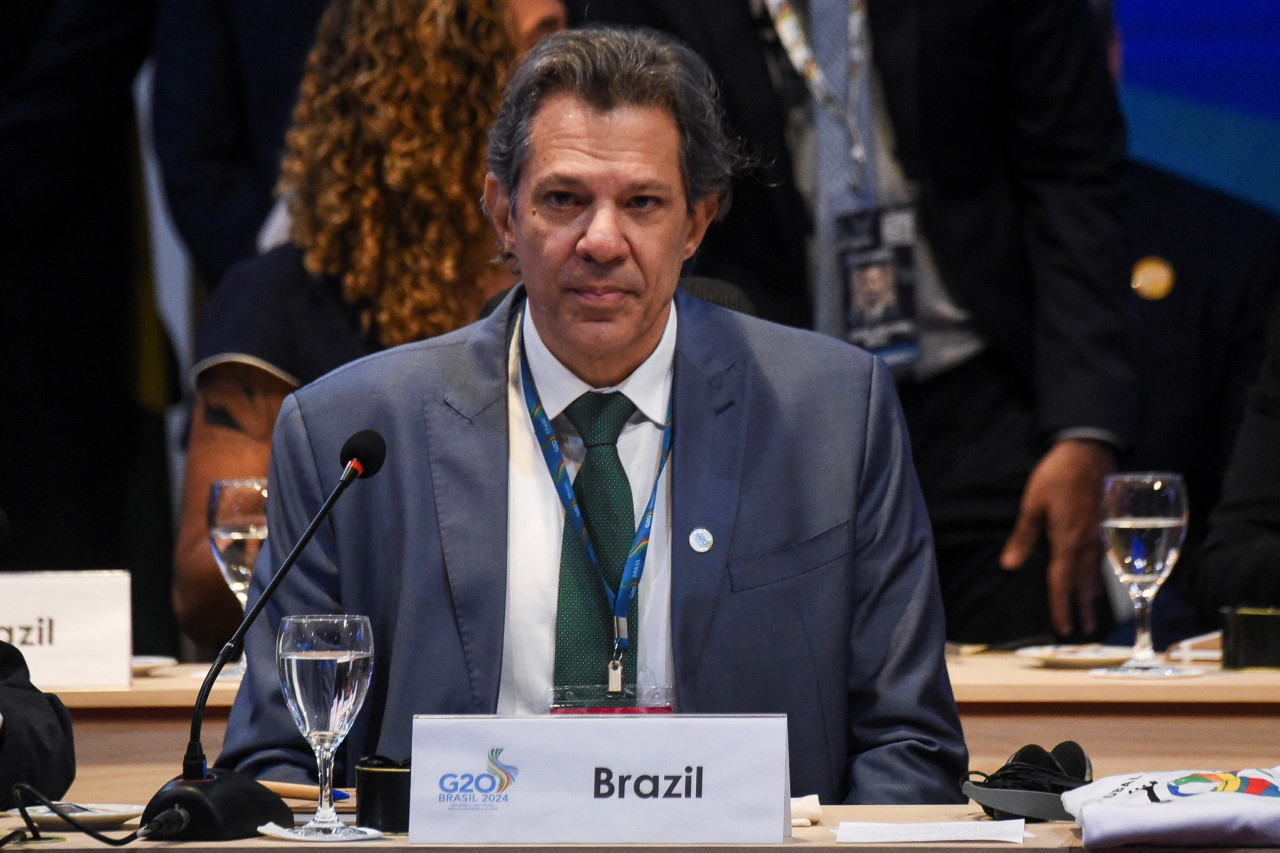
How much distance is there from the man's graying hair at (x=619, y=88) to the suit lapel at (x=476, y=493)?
24 cm

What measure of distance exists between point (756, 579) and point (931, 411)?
1.51 metres

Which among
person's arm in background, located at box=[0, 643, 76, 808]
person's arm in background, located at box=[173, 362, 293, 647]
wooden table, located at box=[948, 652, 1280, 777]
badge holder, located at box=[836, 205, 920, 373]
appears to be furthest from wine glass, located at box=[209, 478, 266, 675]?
badge holder, located at box=[836, 205, 920, 373]

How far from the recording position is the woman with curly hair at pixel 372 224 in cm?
313

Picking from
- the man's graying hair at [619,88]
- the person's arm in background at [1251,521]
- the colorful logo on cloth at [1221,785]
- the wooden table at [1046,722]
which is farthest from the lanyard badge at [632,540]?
the person's arm in background at [1251,521]

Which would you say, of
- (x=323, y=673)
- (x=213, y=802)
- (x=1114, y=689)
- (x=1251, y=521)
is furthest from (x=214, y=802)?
(x=1251, y=521)

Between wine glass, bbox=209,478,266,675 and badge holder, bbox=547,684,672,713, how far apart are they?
2.25ft

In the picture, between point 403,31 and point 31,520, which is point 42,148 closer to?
point 31,520

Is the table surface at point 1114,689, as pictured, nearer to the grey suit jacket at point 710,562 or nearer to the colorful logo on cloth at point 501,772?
the grey suit jacket at point 710,562

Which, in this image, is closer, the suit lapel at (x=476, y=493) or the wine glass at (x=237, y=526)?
the suit lapel at (x=476, y=493)

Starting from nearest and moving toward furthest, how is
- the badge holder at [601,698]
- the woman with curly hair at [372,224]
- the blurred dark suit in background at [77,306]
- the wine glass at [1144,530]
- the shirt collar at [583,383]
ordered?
the badge holder at [601,698]
the shirt collar at [583,383]
the wine glass at [1144,530]
the woman with curly hair at [372,224]
the blurred dark suit in background at [77,306]

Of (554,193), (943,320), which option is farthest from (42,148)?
(554,193)

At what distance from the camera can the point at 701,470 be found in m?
2.09

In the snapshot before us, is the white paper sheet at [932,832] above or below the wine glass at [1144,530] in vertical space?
below

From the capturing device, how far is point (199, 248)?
387cm
